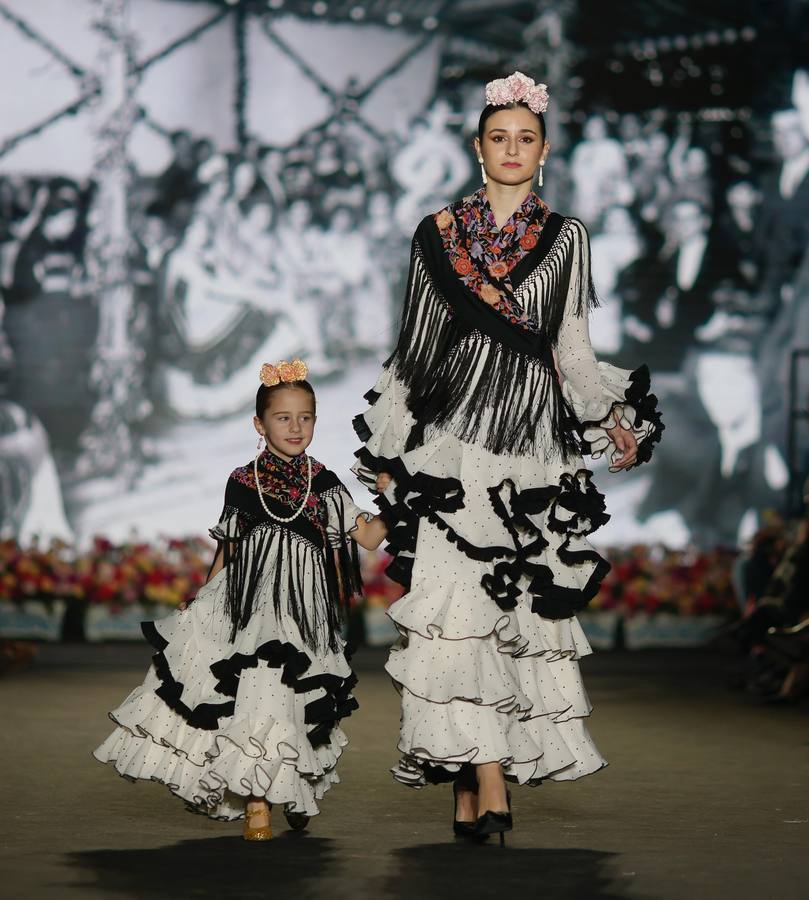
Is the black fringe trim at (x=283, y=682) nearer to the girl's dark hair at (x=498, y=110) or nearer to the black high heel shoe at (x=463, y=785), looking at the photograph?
the black high heel shoe at (x=463, y=785)

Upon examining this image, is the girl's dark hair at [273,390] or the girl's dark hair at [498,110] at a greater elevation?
the girl's dark hair at [498,110]

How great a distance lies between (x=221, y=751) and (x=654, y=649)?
24.3ft

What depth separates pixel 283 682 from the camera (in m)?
4.22

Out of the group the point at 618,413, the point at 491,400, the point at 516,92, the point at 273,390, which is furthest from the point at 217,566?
the point at 516,92

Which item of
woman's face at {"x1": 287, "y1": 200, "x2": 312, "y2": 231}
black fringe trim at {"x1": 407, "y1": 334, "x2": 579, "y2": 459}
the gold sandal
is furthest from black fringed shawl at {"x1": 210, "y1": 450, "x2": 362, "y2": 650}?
woman's face at {"x1": 287, "y1": 200, "x2": 312, "y2": 231}

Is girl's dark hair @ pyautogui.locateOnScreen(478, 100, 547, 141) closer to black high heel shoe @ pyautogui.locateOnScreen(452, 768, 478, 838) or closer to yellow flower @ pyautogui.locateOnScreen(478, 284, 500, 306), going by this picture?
yellow flower @ pyautogui.locateOnScreen(478, 284, 500, 306)

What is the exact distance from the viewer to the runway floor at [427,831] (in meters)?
3.45

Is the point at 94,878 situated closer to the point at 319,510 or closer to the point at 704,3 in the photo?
the point at 319,510

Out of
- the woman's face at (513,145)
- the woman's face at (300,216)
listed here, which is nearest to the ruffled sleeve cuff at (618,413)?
the woman's face at (513,145)

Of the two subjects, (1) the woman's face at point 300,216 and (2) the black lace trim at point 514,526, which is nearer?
(2) the black lace trim at point 514,526

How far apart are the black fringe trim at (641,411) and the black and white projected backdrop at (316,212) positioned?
22.1 ft

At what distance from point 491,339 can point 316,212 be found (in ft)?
23.9

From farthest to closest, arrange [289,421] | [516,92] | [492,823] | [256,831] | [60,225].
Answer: [60,225]
[289,421]
[516,92]
[256,831]
[492,823]

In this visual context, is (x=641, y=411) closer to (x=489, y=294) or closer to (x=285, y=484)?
(x=489, y=294)
